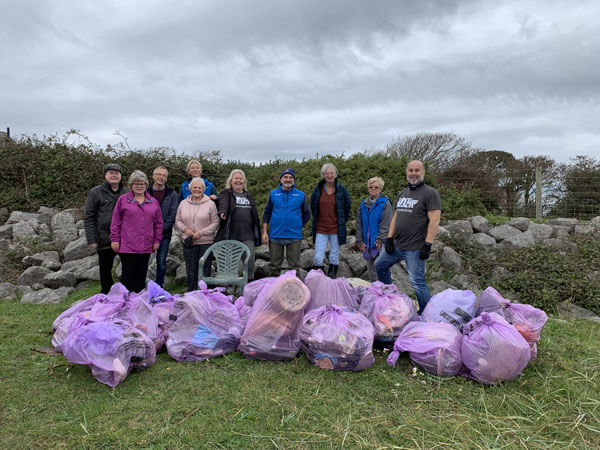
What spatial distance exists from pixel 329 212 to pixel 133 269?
8.08 ft

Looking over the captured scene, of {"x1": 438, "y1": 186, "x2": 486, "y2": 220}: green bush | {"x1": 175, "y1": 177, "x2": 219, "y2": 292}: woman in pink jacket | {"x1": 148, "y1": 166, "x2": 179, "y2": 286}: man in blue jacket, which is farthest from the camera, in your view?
{"x1": 438, "y1": 186, "x2": 486, "y2": 220}: green bush

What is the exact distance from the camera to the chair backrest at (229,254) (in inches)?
182

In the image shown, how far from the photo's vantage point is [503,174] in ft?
27.2

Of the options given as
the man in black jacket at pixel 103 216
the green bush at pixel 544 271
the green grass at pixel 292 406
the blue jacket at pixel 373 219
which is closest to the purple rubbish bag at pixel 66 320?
the green grass at pixel 292 406

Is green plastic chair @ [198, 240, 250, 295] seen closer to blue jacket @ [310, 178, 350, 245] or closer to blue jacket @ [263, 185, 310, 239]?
blue jacket @ [263, 185, 310, 239]

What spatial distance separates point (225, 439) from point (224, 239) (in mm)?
2962

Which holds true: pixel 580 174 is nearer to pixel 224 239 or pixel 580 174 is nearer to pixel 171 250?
pixel 224 239

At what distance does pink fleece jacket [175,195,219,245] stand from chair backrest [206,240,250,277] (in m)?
0.16

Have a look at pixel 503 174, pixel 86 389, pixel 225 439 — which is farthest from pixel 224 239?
pixel 503 174

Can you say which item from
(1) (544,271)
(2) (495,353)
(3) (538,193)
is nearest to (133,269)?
(2) (495,353)

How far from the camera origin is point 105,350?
2.63 meters

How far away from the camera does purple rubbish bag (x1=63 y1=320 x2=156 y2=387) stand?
2602 mm

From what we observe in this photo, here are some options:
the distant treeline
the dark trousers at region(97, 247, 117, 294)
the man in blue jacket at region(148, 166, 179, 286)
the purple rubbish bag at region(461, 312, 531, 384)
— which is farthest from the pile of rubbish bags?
the distant treeline

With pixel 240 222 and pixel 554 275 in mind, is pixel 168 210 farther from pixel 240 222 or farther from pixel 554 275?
pixel 554 275
